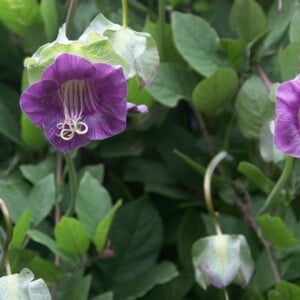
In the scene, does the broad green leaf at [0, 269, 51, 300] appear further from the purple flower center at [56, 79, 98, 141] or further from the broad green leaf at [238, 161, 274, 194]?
the broad green leaf at [238, 161, 274, 194]

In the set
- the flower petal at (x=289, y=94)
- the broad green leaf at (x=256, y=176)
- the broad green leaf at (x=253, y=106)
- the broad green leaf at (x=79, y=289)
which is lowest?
the broad green leaf at (x=79, y=289)

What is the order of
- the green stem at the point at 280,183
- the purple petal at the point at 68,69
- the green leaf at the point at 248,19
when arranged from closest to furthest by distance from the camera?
the purple petal at the point at 68,69, the green stem at the point at 280,183, the green leaf at the point at 248,19

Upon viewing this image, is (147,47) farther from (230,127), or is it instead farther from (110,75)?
(230,127)

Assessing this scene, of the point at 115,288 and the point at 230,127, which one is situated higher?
the point at 230,127

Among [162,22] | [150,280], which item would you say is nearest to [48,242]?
[150,280]

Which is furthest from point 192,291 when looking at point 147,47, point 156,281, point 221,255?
point 147,47

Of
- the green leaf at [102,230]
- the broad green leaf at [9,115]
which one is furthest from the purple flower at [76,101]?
the broad green leaf at [9,115]

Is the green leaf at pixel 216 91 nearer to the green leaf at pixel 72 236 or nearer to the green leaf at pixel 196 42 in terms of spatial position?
the green leaf at pixel 196 42
